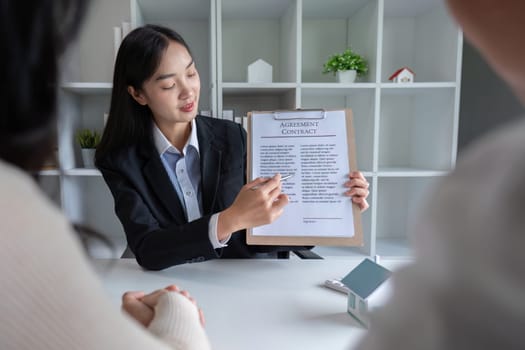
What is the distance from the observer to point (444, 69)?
6.15ft

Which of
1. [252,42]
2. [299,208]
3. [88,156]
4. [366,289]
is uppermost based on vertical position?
[252,42]

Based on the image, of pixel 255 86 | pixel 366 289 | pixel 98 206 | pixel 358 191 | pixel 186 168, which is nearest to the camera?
pixel 366 289

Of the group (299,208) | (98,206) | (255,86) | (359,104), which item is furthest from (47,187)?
(98,206)

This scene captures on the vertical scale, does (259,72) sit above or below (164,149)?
above

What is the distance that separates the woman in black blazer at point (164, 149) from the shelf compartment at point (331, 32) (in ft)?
2.82

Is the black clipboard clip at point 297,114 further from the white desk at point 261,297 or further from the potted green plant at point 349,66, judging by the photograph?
the potted green plant at point 349,66

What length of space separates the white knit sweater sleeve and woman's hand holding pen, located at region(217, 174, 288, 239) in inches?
29.8

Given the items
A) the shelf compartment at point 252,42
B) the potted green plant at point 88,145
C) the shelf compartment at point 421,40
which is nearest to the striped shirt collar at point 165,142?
the potted green plant at point 88,145

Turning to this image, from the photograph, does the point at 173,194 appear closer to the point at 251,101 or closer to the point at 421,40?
the point at 251,101

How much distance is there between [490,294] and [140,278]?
3.24 ft

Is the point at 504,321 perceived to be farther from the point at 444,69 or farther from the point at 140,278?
the point at 444,69

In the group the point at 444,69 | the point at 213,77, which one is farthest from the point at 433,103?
the point at 213,77

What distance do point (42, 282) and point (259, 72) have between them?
1.71 m

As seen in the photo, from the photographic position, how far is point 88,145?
1.94 meters
